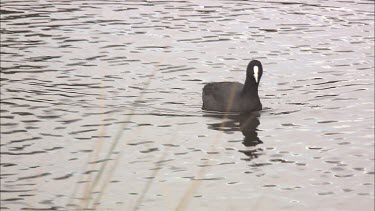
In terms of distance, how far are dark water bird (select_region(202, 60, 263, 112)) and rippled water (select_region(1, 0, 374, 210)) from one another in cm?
29

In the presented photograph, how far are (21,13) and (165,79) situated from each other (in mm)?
9477

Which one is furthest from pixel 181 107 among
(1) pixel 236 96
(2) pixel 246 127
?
(2) pixel 246 127

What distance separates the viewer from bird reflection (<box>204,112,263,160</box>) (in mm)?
17156

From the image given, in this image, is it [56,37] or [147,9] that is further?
[147,9]

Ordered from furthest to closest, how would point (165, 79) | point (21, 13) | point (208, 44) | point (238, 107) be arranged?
point (21, 13)
point (208, 44)
point (165, 79)
point (238, 107)

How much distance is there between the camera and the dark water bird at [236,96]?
20297 millimetres

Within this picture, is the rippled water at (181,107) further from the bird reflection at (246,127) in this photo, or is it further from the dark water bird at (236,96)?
the dark water bird at (236,96)

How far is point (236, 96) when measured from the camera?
67.5 ft

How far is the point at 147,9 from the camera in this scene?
31531 millimetres

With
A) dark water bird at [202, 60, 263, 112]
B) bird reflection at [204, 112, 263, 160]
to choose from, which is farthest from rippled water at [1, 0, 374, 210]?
dark water bird at [202, 60, 263, 112]

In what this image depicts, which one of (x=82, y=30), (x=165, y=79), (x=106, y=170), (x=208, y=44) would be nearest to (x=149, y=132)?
(x=106, y=170)

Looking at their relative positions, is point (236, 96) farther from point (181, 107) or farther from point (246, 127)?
point (246, 127)

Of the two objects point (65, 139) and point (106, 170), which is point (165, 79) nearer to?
point (65, 139)

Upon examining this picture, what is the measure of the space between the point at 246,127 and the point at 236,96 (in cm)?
166
